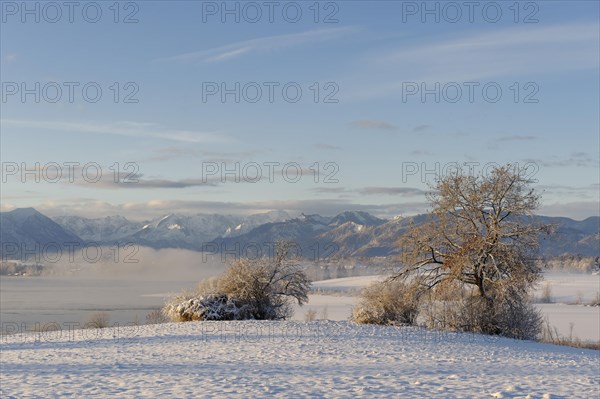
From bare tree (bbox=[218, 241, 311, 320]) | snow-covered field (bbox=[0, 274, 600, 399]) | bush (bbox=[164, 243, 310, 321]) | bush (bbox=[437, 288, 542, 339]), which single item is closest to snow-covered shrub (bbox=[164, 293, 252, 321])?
bush (bbox=[164, 243, 310, 321])

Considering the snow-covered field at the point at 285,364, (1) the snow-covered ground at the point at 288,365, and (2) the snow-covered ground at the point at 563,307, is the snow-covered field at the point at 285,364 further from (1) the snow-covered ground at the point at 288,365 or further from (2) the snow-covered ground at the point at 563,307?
(2) the snow-covered ground at the point at 563,307

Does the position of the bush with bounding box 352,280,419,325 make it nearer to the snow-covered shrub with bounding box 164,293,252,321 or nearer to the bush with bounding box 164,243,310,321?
the bush with bounding box 164,243,310,321

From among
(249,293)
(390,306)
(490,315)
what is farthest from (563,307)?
(249,293)

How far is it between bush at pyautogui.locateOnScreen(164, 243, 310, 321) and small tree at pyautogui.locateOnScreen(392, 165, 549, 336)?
8214mm

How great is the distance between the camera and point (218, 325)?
32.2 m

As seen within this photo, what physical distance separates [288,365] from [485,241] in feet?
46.1

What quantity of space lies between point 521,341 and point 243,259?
49.4ft

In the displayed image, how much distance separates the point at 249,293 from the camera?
36.9m

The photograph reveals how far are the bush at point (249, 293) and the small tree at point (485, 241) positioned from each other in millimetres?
8214

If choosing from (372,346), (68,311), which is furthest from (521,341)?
(68,311)

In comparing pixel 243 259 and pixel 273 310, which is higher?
pixel 243 259

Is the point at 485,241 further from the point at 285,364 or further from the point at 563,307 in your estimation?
the point at 563,307

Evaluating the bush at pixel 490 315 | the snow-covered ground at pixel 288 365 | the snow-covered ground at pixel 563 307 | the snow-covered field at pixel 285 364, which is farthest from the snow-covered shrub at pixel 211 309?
the bush at pixel 490 315

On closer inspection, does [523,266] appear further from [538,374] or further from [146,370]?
A: [146,370]
